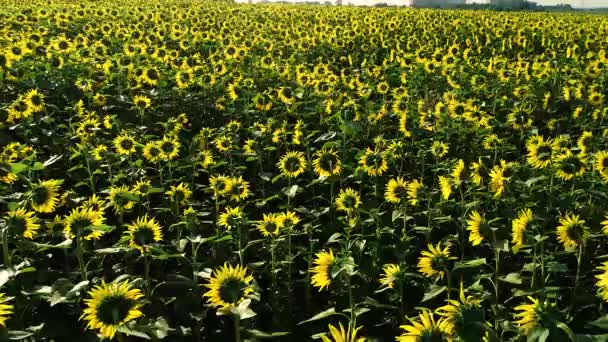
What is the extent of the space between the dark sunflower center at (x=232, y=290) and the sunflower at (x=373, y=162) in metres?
2.15

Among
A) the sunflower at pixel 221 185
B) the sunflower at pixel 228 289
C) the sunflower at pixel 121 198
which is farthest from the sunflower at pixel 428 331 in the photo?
the sunflower at pixel 221 185

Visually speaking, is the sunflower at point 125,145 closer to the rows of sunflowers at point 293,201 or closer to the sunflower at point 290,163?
the rows of sunflowers at point 293,201

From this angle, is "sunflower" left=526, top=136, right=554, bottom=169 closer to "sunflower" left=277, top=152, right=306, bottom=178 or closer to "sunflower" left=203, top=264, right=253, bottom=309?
"sunflower" left=277, top=152, right=306, bottom=178

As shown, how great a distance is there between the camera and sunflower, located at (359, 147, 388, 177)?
173 inches

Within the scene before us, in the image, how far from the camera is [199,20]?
47.3 feet

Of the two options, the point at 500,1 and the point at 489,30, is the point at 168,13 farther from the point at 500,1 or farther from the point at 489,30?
the point at 500,1

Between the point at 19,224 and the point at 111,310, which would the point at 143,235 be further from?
the point at 111,310

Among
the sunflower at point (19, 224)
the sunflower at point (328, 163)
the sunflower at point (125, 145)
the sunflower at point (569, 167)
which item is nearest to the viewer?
the sunflower at point (19, 224)

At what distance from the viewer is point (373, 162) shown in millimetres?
4473

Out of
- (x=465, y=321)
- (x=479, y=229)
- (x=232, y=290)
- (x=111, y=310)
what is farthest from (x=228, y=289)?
(x=479, y=229)

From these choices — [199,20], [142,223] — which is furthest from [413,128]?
[199,20]

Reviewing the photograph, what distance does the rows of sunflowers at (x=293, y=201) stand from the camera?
107 inches

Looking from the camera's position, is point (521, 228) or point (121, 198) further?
point (121, 198)

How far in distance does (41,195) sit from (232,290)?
1670 millimetres
